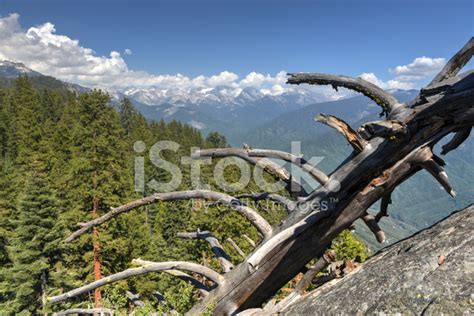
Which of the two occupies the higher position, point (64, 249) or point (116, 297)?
point (116, 297)

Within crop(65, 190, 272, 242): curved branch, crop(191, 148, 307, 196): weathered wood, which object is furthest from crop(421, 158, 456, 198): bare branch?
crop(65, 190, 272, 242): curved branch

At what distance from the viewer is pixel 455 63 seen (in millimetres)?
3557

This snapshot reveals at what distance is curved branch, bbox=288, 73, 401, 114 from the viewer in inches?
151

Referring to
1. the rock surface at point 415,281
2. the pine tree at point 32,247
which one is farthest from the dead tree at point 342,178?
the pine tree at point 32,247

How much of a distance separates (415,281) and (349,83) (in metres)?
2.14

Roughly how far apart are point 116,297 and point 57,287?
18337mm

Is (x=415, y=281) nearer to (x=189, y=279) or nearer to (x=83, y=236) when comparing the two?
(x=189, y=279)

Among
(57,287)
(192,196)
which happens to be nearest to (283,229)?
(192,196)

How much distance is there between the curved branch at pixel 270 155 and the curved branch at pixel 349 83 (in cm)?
88

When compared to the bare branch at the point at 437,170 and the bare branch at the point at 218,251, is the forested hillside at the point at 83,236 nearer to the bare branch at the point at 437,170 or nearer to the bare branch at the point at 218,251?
the bare branch at the point at 218,251

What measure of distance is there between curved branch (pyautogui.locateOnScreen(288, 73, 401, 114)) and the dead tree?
1 cm

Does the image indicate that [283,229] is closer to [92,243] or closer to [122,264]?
[92,243]

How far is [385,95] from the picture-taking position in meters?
3.76

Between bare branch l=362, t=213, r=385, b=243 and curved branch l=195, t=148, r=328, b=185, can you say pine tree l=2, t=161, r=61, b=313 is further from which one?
bare branch l=362, t=213, r=385, b=243
